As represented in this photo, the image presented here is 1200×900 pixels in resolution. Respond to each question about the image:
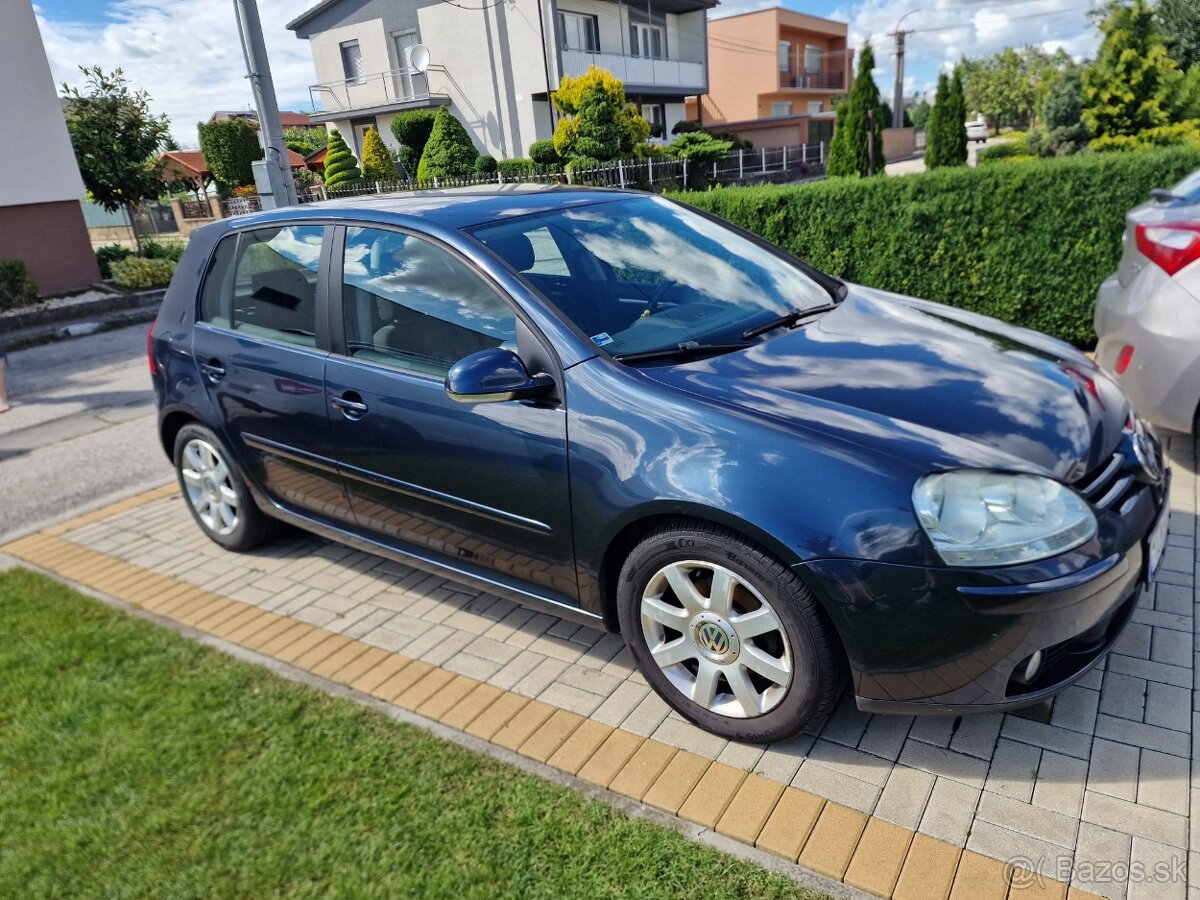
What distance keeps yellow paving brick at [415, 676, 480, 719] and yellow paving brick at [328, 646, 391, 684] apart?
14.5 inches

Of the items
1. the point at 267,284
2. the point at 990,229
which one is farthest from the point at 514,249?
the point at 990,229

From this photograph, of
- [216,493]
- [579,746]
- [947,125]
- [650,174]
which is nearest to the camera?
[579,746]

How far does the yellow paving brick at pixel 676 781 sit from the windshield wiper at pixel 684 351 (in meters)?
1.30

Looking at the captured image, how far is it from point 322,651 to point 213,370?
147cm

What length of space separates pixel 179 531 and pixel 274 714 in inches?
92.7

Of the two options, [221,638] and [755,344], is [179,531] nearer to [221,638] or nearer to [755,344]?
[221,638]

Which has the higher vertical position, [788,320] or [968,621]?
[788,320]

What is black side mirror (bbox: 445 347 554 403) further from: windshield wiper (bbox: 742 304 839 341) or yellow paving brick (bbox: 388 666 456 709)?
yellow paving brick (bbox: 388 666 456 709)

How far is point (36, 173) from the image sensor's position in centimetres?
1454

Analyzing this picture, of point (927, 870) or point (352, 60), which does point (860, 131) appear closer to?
point (927, 870)

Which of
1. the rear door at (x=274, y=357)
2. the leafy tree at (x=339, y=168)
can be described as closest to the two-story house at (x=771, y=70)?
the leafy tree at (x=339, y=168)

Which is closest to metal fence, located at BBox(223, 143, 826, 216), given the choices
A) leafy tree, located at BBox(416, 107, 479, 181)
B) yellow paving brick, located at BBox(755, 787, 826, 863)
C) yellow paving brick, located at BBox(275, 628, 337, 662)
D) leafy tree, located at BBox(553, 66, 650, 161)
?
leafy tree, located at BBox(553, 66, 650, 161)

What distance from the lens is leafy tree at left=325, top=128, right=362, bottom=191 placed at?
26.0 metres

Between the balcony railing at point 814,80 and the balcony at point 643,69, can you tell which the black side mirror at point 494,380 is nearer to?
the balcony at point 643,69
